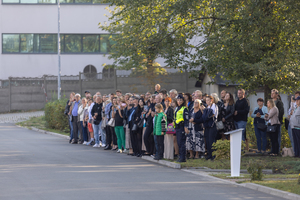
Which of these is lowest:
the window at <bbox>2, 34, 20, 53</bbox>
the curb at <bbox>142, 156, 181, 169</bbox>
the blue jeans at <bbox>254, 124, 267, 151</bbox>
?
the curb at <bbox>142, 156, 181, 169</bbox>

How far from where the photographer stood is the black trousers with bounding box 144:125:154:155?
1569 centimetres

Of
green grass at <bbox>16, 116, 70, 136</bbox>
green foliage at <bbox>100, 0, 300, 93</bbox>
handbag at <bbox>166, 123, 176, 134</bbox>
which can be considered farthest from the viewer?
green grass at <bbox>16, 116, 70, 136</bbox>

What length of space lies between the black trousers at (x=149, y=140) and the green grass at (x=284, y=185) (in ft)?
18.9

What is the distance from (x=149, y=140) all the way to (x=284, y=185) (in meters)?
6.73

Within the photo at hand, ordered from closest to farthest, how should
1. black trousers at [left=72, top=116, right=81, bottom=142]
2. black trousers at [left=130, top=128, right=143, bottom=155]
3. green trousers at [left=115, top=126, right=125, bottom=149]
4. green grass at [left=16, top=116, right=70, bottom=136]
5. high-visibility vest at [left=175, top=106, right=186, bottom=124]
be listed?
high-visibility vest at [left=175, top=106, right=186, bottom=124], black trousers at [left=130, top=128, right=143, bottom=155], green trousers at [left=115, top=126, right=125, bottom=149], black trousers at [left=72, top=116, right=81, bottom=142], green grass at [left=16, top=116, right=70, bottom=136]

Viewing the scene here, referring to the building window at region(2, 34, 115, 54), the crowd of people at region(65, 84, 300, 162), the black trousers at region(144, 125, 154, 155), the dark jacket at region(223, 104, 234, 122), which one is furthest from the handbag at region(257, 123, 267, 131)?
the building window at region(2, 34, 115, 54)

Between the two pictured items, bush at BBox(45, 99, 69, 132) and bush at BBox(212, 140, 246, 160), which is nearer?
bush at BBox(212, 140, 246, 160)

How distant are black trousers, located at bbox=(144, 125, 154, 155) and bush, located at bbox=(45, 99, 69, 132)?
35.2 ft

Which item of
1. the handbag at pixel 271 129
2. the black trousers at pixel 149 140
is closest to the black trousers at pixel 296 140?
the handbag at pixel 271 129

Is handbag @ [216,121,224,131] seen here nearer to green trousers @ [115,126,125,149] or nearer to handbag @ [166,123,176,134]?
handbag @ [166,123,176,134]

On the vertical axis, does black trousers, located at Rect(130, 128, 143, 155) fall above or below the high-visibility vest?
below

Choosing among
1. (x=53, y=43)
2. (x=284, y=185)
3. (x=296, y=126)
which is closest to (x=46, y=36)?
(x=53, y=43)

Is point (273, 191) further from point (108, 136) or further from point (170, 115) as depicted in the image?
point (108, 136)

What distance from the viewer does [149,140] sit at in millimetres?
15953
